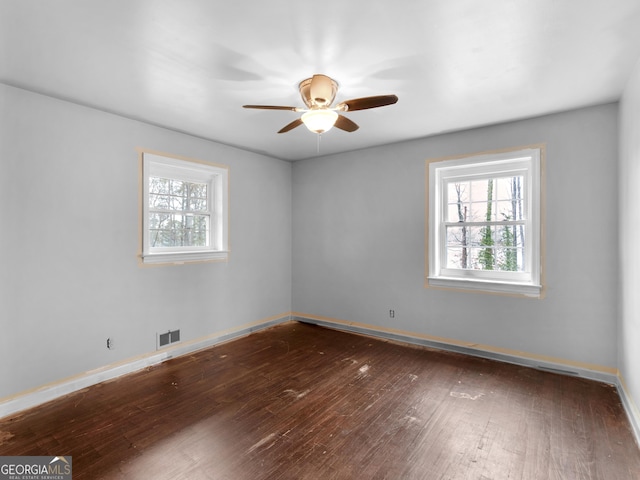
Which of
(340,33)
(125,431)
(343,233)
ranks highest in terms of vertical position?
(340,33)

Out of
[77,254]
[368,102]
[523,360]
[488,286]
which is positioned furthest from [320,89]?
[523,360]

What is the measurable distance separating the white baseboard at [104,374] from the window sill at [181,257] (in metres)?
0.96

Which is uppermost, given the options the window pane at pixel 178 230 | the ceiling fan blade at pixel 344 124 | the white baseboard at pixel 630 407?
the ceiling fan blade at pixel 344 124

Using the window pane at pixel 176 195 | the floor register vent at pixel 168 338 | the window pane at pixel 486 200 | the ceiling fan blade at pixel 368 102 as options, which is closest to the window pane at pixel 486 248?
the window pane at pixel 486 200

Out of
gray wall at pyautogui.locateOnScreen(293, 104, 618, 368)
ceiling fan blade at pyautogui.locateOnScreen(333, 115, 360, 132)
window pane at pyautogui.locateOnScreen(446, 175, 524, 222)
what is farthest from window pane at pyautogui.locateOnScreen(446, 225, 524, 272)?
ceiling fan blade at pyautogui.locateOnScreen(333, 115, 360, 132)

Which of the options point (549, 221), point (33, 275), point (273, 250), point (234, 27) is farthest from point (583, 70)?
A: point (33, 275)

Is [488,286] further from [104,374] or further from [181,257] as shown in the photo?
[104,374]

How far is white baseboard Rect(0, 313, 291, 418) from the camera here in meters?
2.59

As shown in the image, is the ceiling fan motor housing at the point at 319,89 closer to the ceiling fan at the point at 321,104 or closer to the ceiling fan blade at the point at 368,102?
the ceiling fan at the point at 321,104

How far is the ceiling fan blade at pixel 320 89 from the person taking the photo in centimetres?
237

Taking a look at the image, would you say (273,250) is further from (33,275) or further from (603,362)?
(603,362)

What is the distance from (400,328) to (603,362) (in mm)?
1997

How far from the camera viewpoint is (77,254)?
117 inches

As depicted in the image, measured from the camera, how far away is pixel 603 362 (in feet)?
10.1
